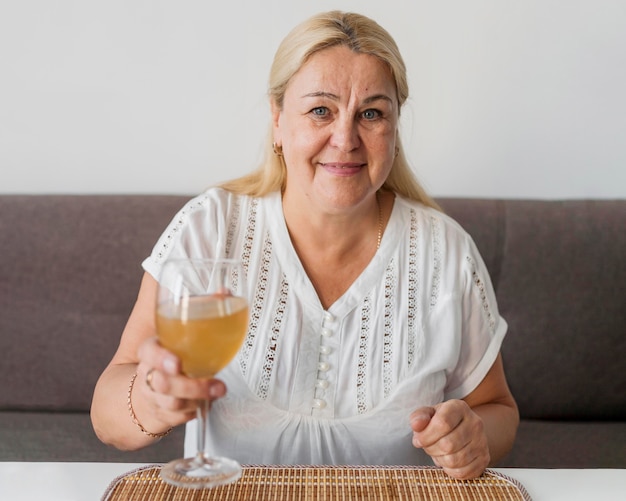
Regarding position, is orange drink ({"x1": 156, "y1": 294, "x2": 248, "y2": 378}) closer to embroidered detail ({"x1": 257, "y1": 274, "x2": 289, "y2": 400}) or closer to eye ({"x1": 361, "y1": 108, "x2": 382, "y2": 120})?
embroidered detail ({"x1": 257, "y1": 274, "x2": 289, "y2": 400})

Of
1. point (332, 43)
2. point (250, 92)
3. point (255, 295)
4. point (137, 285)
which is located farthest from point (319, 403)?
point (250, 92)

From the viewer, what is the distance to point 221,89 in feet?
7.73

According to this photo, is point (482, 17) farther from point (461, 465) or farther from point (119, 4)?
point (461, 465)

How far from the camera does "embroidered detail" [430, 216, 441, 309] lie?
164cm

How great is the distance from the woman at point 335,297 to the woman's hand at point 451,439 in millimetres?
229

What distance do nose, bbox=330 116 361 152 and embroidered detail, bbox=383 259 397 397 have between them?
30 cm

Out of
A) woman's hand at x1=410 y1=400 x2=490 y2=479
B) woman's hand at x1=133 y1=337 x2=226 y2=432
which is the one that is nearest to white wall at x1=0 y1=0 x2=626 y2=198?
woman's hand at x1=410 y1=400 x2=490 y2=479

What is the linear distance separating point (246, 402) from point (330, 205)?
0.42 m

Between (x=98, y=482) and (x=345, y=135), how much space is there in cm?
76

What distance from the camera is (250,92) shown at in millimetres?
2355

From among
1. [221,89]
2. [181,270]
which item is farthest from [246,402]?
[221,89]

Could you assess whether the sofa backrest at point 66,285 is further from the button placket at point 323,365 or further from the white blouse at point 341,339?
the button placket at point 323,365

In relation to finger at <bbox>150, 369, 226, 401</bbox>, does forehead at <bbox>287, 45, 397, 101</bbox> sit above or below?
above

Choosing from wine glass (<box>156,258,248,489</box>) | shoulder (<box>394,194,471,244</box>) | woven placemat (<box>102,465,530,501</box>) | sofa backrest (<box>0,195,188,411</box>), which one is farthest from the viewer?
sofa backrest (<box>0,195,188,411</box>)
